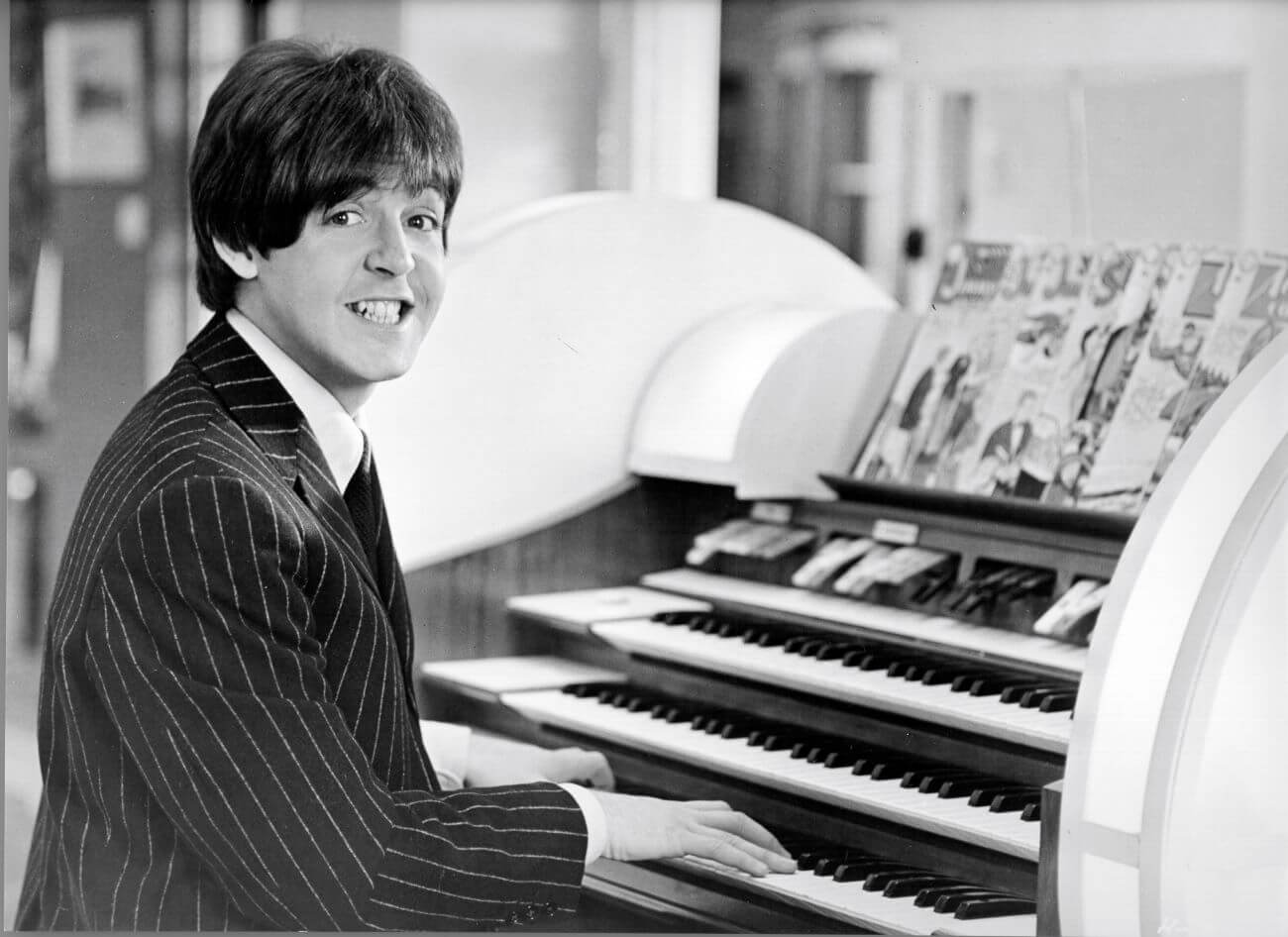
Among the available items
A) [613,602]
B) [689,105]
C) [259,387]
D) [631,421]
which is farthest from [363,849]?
[689,105]

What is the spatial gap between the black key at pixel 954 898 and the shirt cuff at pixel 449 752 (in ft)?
Answer: 2.20

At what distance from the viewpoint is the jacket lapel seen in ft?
5.45

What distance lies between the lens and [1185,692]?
1441mm

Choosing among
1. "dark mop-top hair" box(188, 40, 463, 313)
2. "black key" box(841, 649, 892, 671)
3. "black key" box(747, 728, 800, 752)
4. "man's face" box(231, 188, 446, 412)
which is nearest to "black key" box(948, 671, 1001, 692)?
"black key" box(841, 649, 892, 671)

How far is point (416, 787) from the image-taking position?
1.77m

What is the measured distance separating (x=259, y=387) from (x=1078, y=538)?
100 centimetres

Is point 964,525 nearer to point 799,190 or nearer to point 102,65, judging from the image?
point 102,65

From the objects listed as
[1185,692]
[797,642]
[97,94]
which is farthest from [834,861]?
[97,94]

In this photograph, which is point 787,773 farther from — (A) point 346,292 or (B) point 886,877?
(A) point 346,292

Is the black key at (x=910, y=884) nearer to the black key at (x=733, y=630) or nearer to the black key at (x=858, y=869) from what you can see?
the black key at (x=858, y=869)

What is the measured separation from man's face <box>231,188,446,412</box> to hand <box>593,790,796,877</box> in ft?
1.69

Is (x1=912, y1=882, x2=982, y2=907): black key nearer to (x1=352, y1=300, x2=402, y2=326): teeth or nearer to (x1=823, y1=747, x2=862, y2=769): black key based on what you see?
(x1=823, y1=747, x2=862, y2=769): black key

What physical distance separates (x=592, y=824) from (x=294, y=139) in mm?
746

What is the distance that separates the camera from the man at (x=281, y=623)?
150 cm
